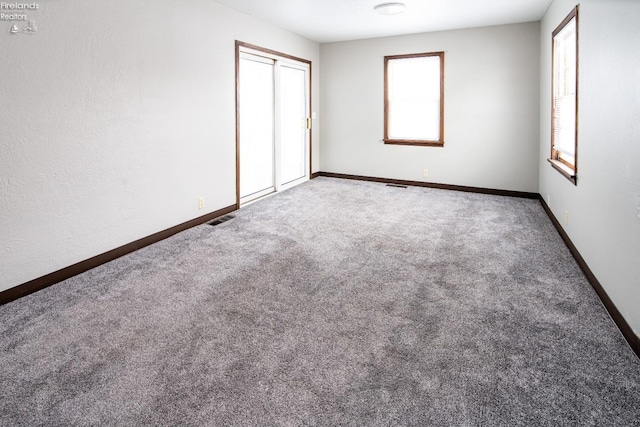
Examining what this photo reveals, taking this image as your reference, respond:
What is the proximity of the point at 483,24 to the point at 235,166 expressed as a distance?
13.2 ft

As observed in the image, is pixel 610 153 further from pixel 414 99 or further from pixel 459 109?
pixel 414 99

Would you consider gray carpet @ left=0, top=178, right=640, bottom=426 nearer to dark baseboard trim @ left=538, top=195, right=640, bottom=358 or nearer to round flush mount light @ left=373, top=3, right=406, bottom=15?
dark baseboard trim @ left=538, top=195, right=640, bottom=358

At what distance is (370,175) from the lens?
7.27m

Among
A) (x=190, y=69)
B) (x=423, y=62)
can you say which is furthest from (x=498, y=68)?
(x=190, y=69)

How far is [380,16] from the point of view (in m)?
5.36

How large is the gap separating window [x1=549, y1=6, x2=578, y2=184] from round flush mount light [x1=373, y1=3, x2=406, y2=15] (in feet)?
5.57

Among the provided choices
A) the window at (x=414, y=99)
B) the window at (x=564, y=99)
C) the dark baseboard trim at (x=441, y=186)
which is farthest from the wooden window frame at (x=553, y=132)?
the window at (x=414, y=99)

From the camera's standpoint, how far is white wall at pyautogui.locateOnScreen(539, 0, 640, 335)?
2189mm

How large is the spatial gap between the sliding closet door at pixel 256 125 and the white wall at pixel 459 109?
1.64 metres

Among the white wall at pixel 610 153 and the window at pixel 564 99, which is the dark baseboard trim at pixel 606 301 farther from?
the window at pixel 564 99

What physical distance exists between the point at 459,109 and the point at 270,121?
2900 mm

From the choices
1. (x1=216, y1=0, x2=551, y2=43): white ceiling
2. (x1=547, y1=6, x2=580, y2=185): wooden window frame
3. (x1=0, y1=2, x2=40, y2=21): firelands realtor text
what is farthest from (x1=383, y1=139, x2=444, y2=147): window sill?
(x1=0, y1=2, x2=40, y2=21): firelands realtor text

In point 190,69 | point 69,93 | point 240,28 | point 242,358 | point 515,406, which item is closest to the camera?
point 515,406

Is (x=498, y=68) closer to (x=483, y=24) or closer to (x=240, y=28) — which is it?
(x=483, y=24)
